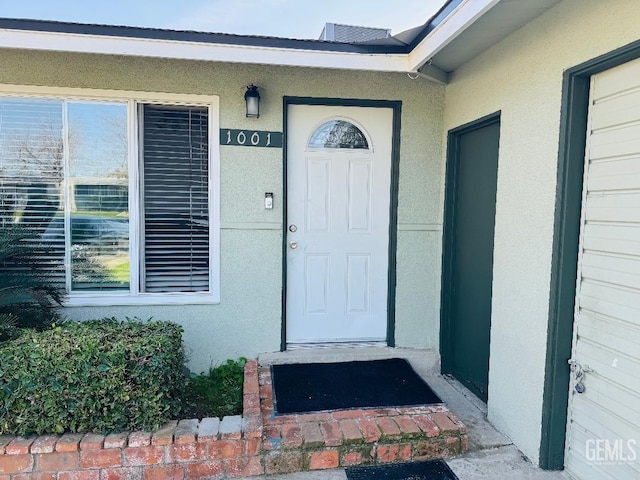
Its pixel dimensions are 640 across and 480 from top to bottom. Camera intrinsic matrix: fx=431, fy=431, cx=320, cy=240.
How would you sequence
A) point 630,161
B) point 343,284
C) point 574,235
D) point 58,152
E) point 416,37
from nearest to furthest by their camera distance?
point 630,161
point 574,235
point 416,37
point 58,152
point 343,284

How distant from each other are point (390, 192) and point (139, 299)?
91.5 inches

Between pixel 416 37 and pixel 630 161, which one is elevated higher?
pixel 416 37

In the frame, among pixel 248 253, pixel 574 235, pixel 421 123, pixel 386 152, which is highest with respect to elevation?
pixel 421 123

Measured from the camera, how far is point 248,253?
3662 mm

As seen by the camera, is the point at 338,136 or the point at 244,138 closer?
the point at 244,138

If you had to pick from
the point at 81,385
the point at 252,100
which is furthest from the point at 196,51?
the point at 81,385

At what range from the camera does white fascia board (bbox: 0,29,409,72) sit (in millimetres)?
2824

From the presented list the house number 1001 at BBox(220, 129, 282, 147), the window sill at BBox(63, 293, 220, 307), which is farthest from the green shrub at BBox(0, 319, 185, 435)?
the house number 1001 at BBox(220, 129, 282, 147)

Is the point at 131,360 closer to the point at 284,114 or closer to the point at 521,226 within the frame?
the point at 284,114

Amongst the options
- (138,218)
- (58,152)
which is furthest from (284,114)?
(58,152)

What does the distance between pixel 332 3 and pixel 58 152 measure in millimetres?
4086

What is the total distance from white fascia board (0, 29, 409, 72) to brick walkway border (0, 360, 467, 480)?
2.38 meters

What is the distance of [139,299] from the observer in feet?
11.7

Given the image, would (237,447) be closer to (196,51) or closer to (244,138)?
(244,138)
